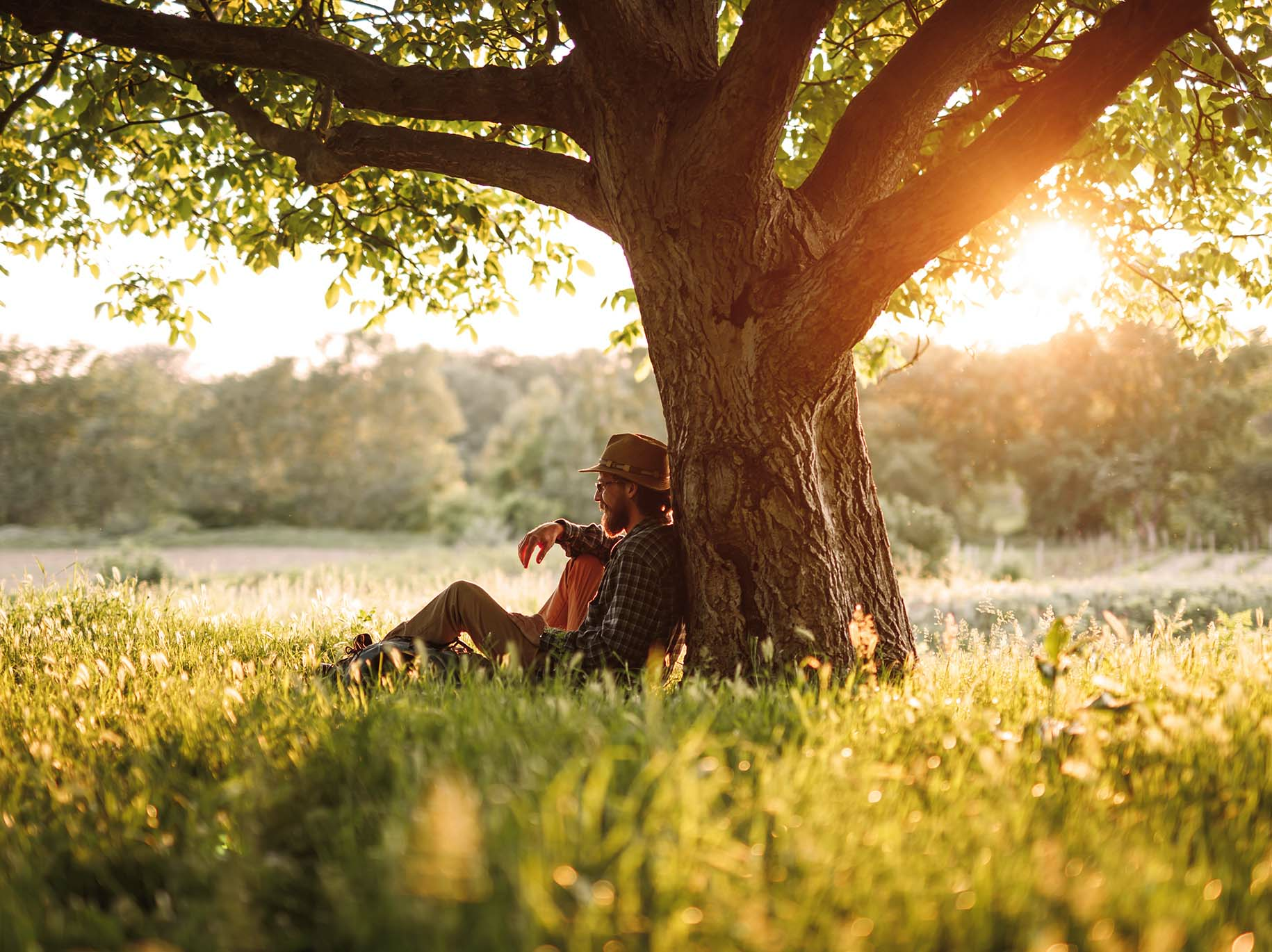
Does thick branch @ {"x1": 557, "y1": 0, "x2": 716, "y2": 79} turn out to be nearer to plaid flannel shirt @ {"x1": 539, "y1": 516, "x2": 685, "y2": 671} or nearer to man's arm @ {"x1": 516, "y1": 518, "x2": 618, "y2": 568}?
plaid flannel shirt @ {"x1": 539, "y1": 516, "x2": 685, "y2": 671}

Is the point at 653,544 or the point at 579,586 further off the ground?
the point at 653,544

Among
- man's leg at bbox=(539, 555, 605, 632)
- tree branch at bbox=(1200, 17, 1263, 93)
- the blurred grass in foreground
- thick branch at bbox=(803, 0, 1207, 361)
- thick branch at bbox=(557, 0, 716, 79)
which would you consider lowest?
the blurred grass in foreground

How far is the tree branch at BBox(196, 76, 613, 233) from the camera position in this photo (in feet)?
15.8

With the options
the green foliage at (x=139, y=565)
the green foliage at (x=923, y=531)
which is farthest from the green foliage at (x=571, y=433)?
the green foliage at (x=139, y=565)

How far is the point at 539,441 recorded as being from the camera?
1785 inches

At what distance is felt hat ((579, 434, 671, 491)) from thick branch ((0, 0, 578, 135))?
1.74 m

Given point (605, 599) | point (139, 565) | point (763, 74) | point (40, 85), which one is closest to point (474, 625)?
point (605, 599)

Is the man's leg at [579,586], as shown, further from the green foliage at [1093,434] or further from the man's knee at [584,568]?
the green foliage at [1093,434]

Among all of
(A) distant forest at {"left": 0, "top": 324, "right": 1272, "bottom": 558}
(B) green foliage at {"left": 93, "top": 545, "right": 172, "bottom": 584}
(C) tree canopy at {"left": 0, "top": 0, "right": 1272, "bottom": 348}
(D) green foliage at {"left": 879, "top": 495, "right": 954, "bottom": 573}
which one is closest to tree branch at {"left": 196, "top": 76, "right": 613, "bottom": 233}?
(C) tree canopy at {"left": 0, "top": 0, "right": 1272, "bottom": 348}

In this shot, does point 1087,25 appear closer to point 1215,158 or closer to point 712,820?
point 1215,158

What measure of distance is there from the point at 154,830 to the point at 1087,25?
7.69 metres

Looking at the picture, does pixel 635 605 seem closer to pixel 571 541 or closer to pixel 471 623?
pixel 471 623

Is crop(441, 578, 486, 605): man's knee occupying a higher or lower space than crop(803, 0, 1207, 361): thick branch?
lower

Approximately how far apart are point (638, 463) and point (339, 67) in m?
2.74
